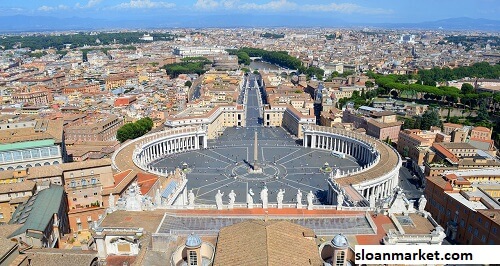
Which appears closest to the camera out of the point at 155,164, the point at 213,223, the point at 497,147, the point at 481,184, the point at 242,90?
the point at 213,223

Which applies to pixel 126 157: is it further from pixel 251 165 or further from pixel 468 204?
pixel 468 204

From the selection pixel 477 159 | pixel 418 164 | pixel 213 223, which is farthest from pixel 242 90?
pixel 213 223

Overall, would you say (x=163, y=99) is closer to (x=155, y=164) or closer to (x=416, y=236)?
(x=155, y=164)

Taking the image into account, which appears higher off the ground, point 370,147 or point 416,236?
point 416,236

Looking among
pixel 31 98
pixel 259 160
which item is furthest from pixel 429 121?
pixel 31 98

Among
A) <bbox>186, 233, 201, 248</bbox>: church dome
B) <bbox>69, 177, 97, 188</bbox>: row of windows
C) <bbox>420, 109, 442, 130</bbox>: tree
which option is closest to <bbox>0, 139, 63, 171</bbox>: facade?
<bbox>69, 177, 97, 188</bbox>: row of windows

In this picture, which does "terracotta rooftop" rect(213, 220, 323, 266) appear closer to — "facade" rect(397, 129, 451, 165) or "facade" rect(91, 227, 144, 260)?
"facade" rect(91, 227, 144, 260)

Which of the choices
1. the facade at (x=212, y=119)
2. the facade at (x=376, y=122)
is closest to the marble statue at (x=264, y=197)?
the facade at (x=212, y=119)
